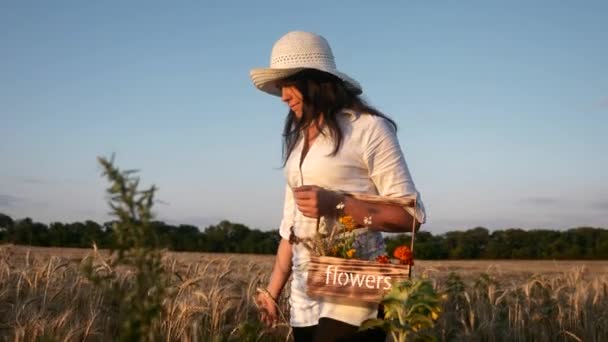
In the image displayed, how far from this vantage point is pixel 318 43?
140 inches

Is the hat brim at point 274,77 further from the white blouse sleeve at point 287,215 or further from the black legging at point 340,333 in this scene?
the black legging at point 340,333

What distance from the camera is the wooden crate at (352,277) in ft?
8.99

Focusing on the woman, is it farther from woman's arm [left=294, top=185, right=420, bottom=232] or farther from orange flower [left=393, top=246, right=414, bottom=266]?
orange flower [left=393, top=246, right=414, bottom=266]

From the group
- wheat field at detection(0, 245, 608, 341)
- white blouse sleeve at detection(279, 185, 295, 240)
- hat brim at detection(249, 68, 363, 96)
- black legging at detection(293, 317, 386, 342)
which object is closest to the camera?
black legging at detection(293, 317, 386, 342)

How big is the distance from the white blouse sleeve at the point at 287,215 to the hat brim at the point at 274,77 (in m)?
0.51

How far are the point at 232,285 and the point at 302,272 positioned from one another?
2936mm

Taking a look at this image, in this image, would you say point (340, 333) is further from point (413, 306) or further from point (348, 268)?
point (413, 306)

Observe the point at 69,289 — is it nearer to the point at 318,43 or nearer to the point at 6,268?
the point at 6,268

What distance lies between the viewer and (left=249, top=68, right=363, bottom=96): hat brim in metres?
3.35

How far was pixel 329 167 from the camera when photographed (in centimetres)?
315

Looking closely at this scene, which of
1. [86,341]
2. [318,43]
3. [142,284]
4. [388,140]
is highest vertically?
[318,43]

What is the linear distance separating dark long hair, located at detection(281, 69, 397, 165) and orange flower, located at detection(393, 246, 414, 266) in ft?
1.84

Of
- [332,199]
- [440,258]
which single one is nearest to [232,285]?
[332,199]

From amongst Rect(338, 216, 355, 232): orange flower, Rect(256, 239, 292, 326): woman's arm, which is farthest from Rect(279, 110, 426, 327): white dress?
Rect(256, 239, 292, 326): woman's arm
